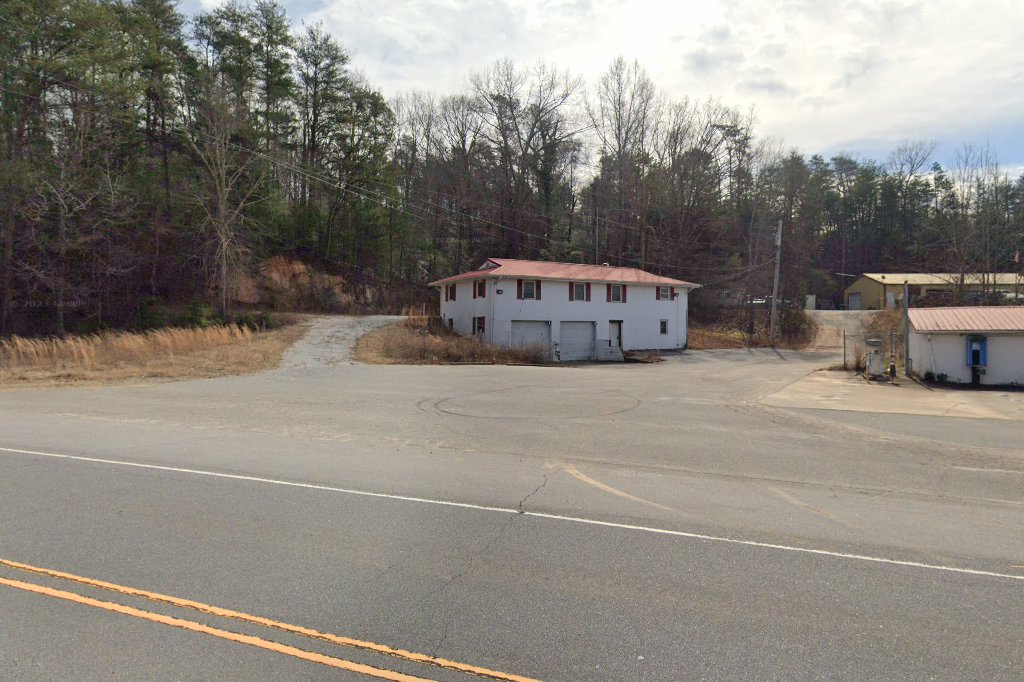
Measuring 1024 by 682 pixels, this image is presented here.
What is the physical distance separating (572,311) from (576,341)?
1.97m

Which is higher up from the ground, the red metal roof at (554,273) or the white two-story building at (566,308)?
the red metal roof at (554,273)

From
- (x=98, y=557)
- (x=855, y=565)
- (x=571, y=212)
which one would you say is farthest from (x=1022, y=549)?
(x=571, y=212)

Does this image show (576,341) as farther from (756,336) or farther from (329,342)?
(756,336)

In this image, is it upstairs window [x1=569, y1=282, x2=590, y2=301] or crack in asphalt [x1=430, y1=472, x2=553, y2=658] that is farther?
upstairs window [x1=569, y1=282, x2=590, y2=301]

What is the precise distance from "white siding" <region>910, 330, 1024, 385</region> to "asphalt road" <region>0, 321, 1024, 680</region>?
576 inches

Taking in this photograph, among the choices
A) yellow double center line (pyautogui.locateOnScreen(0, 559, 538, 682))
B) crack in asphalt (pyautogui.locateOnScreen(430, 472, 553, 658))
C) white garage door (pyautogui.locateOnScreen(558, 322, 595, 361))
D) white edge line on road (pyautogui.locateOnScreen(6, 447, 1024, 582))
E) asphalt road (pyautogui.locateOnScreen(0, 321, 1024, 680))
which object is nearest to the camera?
yellow double center line (pyautogui.locateOnScreen(0, 559, 538, 682))

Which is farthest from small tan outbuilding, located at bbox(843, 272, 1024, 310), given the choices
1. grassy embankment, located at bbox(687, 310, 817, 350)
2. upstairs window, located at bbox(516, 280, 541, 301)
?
upstairs window, located at bbox(516, 280, 541, 301)

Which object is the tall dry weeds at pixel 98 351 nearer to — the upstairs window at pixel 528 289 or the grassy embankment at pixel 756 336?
the upstairs window at pixel 528 289

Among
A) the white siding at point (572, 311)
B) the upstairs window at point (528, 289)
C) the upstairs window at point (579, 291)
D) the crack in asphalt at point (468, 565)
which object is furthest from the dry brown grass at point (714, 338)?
the crack in asphalt at point (468, 565)

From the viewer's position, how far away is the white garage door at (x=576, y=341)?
40406 millimetres

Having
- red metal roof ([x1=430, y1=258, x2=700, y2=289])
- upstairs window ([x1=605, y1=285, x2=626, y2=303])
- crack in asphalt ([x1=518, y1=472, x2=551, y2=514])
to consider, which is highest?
red metal roof ([x1=430, y1=258, x2=700, y2=289])

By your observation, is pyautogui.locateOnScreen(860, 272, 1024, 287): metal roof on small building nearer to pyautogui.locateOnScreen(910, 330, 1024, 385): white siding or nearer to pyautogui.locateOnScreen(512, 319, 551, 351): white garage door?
pyautogui.locateOnScreen(910, 330, 1024, 385): white siding

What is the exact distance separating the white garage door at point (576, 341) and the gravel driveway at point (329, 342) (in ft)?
35.6

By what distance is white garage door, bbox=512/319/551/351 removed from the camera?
3869 cm
